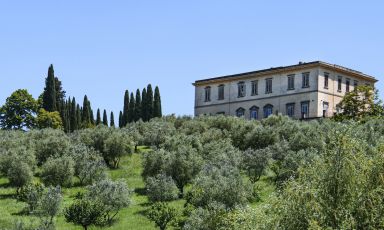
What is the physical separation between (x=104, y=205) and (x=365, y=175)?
22.7m

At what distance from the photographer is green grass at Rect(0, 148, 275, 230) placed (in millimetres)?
39719

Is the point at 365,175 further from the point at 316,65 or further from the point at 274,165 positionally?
the point at 316,65

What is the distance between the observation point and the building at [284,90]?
87312mm

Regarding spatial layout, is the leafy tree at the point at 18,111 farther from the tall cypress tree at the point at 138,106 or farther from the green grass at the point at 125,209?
the green grass at the point at 125,209

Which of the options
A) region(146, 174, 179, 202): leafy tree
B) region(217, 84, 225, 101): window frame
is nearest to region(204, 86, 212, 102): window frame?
region(217, 84, 225, 101): window frame

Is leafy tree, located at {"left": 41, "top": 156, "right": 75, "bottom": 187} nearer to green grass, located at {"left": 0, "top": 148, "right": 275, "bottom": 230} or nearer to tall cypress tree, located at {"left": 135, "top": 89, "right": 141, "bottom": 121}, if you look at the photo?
green grass, located at {"left": 0, "top": 148, "right": 275, "bottom": 230}

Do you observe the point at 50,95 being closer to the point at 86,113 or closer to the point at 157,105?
the point at 157,105

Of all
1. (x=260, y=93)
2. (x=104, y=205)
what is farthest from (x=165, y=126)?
(x=104, y=205)

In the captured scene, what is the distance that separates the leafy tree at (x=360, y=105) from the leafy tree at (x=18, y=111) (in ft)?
154

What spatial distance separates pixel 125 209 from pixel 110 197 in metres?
3.13

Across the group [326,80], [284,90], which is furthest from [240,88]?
[326,80]

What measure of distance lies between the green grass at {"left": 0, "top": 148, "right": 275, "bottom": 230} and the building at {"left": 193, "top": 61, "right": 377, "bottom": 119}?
114 ft

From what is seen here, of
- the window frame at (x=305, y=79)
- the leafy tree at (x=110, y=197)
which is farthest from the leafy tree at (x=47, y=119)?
the leafy tree at (x=110, y=197)

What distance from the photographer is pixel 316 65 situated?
8731 cm
